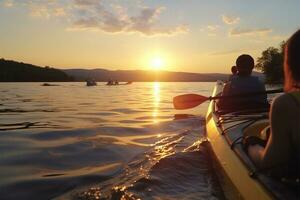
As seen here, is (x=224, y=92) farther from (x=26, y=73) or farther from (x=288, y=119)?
(x=26, y=73)

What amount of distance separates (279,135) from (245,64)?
4745mm

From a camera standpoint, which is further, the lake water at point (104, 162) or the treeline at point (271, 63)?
the treeline at point (271, 63)

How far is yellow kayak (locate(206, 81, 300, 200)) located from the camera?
390 cm

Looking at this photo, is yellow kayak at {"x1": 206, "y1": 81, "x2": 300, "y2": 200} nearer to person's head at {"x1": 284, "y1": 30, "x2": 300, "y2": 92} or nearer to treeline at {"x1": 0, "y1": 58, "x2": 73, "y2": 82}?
person's head at {"x1": 284, "y1": 30, "x2": 300, "y2": 92}

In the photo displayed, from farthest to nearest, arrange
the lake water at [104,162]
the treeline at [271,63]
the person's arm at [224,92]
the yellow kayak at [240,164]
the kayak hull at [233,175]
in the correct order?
1. the treeline at [271,63]
2. the person's arm at [224,92]
3. the lake water at [104,162]
4. the kayak hull at [233,175]
5. the yellow kayak at [240,164]

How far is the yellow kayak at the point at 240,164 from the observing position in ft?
12.8

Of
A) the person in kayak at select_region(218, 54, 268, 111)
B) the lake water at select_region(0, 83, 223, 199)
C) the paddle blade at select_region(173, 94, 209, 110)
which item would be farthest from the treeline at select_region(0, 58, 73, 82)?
the person in kayak at select_region(218, 54, 268, 111)

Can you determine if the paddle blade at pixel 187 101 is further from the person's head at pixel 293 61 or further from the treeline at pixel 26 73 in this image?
the treeline at pixel 26 73

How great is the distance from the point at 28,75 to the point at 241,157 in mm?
114596

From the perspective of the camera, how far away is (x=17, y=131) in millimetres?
12016

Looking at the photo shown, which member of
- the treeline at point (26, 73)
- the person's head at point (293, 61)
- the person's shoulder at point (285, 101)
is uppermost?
the person's head at point (293, 61)

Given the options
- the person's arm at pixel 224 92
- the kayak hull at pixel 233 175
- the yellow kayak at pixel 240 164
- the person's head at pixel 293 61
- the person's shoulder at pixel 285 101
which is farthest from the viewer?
the person's arm at pixel 224 92

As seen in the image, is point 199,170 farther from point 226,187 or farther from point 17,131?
point 17,131

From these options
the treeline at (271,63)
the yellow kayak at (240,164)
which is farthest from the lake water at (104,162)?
the treeline at (271,63)
